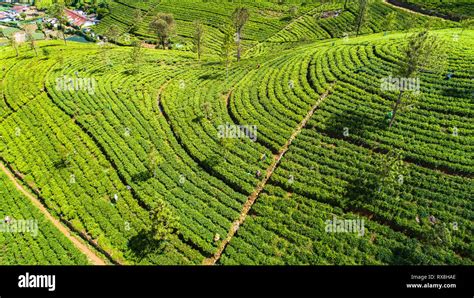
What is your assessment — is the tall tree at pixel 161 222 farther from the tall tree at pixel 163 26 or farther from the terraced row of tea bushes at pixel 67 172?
the tall tree at pixel 163 26

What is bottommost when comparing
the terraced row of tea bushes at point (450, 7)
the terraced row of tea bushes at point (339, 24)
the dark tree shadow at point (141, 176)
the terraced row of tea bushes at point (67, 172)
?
the terraced row of tea bushes at point (67, 172)

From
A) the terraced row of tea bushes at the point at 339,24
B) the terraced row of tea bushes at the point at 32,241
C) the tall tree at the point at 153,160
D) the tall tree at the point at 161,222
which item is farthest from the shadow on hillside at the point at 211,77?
the terraced row of tea bushes at the point at 339,24

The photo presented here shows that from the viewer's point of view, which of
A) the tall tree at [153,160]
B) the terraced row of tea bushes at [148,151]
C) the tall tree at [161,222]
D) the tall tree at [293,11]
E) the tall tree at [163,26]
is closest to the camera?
the tall tree at [161,222]

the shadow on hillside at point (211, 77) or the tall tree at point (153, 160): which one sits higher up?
the shadow on hillside at point (211, 77)

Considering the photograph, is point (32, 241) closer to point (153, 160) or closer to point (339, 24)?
point (153, 160)
